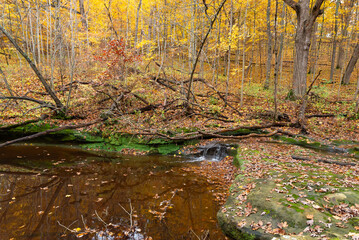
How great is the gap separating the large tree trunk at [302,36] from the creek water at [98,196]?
9.73 m

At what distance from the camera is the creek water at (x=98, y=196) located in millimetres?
4590

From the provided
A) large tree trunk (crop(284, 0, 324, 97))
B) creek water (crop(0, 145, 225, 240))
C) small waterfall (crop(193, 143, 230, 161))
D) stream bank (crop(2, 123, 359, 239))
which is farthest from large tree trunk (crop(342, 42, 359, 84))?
creek water (crop(0, 145, 225, 240))

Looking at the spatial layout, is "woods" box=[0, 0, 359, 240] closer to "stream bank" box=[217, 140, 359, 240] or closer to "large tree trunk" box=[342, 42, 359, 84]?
"stream bank" box=[217, 140, 359, 240]

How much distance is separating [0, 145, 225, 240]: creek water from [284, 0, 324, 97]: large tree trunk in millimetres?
9729

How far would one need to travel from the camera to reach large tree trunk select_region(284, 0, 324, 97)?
12336mm

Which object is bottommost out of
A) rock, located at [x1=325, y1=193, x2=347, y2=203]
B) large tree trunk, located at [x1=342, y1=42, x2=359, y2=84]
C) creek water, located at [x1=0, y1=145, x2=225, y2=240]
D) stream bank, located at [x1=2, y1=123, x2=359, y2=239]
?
creek water, located at [x1=0, y1=145, x2=225, y2=240]

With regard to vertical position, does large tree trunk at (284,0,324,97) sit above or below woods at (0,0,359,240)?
above

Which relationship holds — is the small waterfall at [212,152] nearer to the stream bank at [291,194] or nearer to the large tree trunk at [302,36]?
the stream bank at [291,194]

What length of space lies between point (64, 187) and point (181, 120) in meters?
6.63

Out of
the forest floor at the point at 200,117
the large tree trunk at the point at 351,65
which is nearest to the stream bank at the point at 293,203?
the forest floor at the point at 200,117

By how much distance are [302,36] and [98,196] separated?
569 inches

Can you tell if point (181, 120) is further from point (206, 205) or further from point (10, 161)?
point (10, 161)

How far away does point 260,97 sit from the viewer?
15961mm

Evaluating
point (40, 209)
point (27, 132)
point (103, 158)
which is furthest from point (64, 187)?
point (27, 132)
